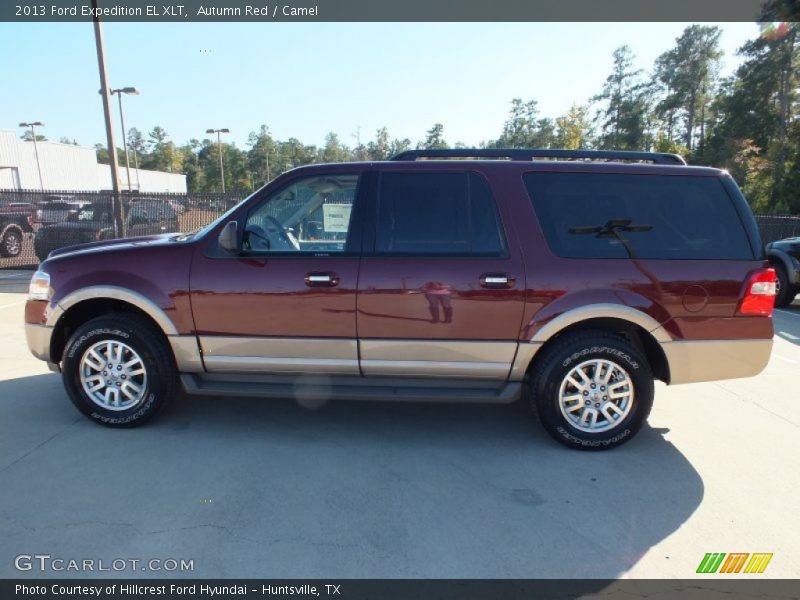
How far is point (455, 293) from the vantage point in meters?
3.37

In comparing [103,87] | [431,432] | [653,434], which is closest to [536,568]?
[431,432]

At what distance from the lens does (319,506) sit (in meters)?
2.83

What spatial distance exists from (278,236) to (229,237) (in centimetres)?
39

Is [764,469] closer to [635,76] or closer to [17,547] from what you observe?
[17,547]

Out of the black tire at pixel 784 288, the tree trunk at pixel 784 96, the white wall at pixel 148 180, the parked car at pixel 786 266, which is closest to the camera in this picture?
the parked car at pixel 786 266

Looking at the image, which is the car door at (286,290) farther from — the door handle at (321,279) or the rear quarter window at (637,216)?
the rear quarter window at (637,216)

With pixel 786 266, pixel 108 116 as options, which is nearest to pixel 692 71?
pixel 786 266

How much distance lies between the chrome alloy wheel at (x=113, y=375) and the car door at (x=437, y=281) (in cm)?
175

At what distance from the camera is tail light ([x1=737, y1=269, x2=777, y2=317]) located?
3.31 m

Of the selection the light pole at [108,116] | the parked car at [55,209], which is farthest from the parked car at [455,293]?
the parked car at [55,209]

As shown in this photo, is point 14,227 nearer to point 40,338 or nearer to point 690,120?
point 40,338

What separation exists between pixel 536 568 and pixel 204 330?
2.67m

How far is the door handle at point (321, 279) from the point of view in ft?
11.3

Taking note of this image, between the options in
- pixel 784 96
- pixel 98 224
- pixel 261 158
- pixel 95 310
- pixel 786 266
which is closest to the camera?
pixel 95 310
